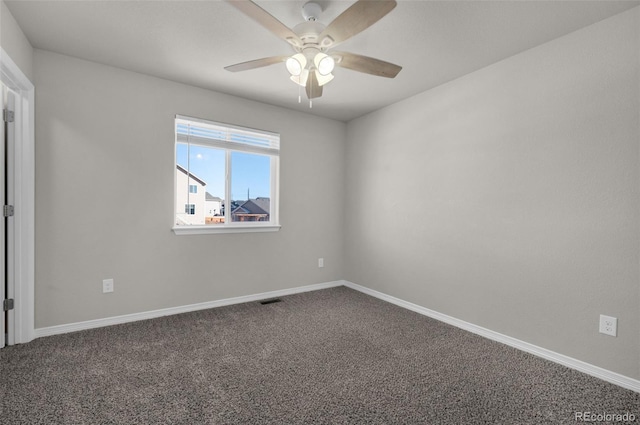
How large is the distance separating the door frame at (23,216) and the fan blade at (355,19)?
2352 mm

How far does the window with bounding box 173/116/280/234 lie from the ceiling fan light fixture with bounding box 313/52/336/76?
1897 millimetres

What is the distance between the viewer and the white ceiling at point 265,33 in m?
1.99

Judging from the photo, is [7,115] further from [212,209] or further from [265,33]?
[265,33]

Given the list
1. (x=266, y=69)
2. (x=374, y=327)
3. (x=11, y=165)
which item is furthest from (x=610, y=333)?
(x=11, y=165)

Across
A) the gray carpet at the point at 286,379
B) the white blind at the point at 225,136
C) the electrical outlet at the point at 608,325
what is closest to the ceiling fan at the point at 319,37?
the white blind at the point at 225,136

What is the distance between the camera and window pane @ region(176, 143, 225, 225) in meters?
3.29

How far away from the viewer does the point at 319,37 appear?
71.8 inches

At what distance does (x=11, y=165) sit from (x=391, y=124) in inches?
141

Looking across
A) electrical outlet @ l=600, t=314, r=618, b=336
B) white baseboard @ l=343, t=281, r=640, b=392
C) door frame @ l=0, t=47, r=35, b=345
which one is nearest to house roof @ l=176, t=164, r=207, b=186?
door frame @ l=0, t=47, r=35, b=345

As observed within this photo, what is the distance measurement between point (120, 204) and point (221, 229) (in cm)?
99

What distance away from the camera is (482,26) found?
7.05 feet

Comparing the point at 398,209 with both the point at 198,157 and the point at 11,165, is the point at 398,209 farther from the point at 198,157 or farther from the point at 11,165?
the point at 11,165

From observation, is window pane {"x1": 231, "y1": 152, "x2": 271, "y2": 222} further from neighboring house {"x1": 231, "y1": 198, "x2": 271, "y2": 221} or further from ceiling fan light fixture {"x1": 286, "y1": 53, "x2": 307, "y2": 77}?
ceiling fan light fixture {"x1": 286, "y1": 53, "x2": 307, "y2": 77}

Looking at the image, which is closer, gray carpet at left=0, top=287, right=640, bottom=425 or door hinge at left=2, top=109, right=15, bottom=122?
gray carpet at left=0, top=287, right=640, bottom=425
